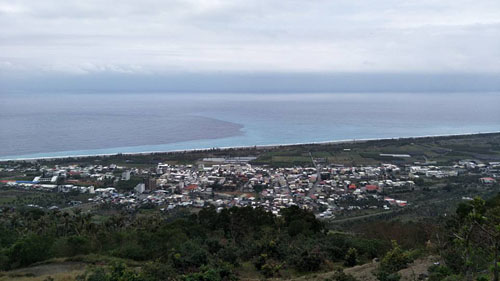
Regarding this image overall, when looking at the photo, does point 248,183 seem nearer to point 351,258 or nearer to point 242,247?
point 242,247

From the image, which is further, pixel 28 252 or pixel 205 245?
pixel 205 245

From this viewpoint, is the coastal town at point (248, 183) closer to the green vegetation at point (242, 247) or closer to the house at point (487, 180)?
the house at point (487, 180)

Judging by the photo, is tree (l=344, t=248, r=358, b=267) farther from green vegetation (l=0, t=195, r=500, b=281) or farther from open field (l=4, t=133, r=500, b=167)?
open field (l=4, t=133, r=500, b=167)

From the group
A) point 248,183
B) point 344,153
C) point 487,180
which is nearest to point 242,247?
point 248,183

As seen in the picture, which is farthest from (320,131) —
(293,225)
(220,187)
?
(293,225)

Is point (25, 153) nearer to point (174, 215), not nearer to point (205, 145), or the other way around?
A: point (205, 145)

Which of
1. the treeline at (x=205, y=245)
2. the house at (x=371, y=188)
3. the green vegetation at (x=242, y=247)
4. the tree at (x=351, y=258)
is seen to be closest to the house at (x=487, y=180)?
the house at (x=371, y=188)
